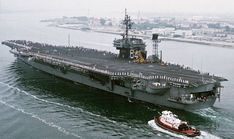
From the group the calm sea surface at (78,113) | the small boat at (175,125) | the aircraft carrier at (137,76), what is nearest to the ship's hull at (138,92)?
the aircraft carrier at (137,76)

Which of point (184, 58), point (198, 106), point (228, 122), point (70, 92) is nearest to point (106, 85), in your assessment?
point (70, 92)

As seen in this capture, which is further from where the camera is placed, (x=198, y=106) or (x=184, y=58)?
(x=184, y=58)

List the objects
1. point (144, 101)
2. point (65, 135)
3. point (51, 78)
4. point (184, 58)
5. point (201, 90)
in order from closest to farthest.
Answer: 1. point (65, 135)
2. point (201, 90)
3. point (144, 101)
4. point (51, 78)
5. point (184, 58)

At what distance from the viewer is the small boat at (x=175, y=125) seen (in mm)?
30250

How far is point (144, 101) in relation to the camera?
3931cm

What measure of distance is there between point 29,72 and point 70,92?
44.2ft

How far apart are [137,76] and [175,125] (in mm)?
8698

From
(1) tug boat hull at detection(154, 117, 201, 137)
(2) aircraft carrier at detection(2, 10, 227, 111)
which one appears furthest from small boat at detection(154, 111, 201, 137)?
(2) aircraft carrier at detection(2, 10, 227, 111)

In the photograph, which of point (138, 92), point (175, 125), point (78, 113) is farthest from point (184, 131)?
point (78, 113)

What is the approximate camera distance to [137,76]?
Result: 38.5 meters

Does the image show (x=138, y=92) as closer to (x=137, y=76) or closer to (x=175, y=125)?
(x=137, y=76)

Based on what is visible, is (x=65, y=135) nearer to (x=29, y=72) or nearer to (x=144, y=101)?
(x=144, y=101)

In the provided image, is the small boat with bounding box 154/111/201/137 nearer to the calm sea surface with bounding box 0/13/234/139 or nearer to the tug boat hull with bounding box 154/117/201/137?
the tug boat hull with bounding box 154/117/201/137

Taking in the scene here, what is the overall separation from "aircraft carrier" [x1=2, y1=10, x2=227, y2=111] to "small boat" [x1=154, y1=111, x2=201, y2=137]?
3878 mm
